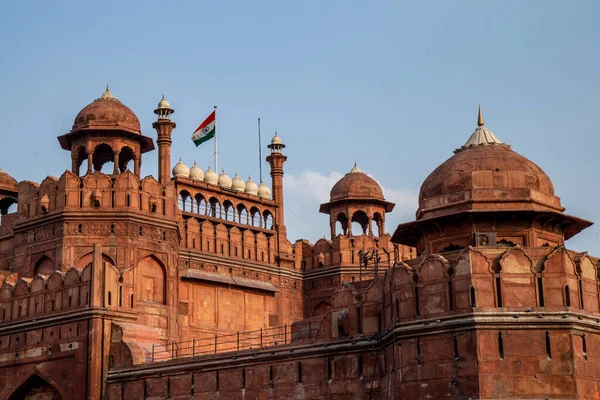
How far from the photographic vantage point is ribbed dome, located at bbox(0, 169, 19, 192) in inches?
1778

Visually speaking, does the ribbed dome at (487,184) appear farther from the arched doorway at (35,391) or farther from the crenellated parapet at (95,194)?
the arched doorway at (35,391)

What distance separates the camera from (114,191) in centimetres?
3875

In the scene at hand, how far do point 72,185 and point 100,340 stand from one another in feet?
19.9

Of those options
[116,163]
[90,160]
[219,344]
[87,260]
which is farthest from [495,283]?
[90,160]

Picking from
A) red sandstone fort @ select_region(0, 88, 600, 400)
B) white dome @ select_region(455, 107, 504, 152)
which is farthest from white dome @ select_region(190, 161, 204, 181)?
white dome @ select_region(455, 107, 504, 152)

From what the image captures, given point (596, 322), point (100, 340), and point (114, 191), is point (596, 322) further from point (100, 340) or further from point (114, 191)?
point (114, 191)

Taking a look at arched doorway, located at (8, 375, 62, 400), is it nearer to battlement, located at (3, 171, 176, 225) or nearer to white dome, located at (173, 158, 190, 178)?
battlement, located at (3, 171, 176, 225)

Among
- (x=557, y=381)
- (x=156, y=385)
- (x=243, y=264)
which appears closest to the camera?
(x=557, y=381)

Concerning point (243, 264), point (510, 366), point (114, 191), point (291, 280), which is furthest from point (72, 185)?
point (510, 366)

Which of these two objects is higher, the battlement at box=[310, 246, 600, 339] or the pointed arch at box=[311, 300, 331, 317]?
the pointed arch at box=[311, 300, 331, 317]

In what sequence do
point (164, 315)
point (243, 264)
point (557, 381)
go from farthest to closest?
point (243, 264) → point (164, 315) → point (557, 381)

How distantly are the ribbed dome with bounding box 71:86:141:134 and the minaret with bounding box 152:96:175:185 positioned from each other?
123 inches

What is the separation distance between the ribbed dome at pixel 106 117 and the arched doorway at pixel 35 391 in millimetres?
8902

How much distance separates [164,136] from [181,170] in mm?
1512
